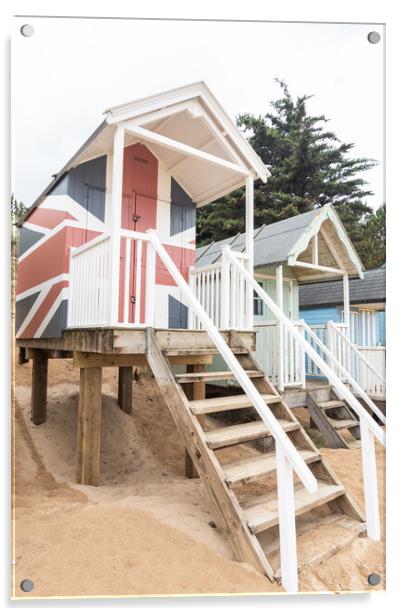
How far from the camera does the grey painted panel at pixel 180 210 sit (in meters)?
4.51

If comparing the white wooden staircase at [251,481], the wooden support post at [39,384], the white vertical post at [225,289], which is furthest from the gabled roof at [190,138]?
the wooden support post at [39,384]

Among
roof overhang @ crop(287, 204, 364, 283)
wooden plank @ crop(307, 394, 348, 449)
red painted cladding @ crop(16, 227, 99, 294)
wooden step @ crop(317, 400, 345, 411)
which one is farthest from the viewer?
roof overhang @ crop(287, 204, 364, 283)

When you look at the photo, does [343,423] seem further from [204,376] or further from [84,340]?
[84,340]

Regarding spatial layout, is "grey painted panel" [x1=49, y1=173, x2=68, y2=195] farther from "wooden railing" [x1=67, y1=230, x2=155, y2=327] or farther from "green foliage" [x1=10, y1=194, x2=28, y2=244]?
"green foliage" [x1=10, y1=194, x2=28, y2=244]

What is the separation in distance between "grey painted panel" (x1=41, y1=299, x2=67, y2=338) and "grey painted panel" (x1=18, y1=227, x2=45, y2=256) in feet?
2.52

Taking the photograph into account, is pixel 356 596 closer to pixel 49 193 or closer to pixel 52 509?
pixel 52 509

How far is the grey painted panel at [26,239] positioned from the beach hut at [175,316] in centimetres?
2

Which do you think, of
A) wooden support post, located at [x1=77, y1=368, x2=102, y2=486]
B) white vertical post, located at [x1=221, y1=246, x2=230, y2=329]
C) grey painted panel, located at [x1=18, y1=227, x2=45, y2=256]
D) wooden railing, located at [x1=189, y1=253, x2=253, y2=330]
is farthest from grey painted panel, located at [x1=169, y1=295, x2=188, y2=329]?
grey painted panel, located at [x1=18, y1=227, x2=45, y2=256]

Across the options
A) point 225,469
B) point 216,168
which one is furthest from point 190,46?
point 225,469

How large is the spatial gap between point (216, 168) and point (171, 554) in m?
3.68

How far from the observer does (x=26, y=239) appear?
9.02 feet

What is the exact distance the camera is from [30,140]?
2480mm

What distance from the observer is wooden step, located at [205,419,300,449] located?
2.33 metres

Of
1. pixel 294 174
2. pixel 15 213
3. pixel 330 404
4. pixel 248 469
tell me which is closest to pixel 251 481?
pixel 248 469
